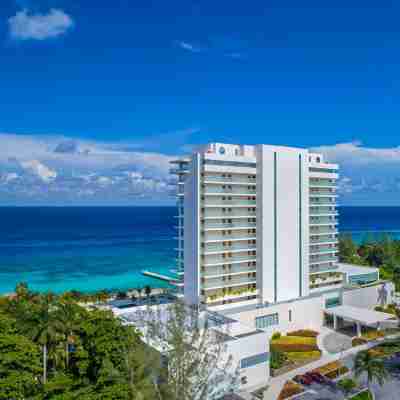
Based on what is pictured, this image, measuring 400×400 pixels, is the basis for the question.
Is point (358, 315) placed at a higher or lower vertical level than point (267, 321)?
lower

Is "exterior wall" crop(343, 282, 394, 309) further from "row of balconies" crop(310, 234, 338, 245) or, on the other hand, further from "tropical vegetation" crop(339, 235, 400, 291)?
"tropical vegetation" crop(339, 235, 400, 291)

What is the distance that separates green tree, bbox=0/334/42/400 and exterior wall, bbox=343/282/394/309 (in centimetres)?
3519

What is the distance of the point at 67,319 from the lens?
83.5ft

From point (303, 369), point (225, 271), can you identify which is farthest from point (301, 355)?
point (225, 271)

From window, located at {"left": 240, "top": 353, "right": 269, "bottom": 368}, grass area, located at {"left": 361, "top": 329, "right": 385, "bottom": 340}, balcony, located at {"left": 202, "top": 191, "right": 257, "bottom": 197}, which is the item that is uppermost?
balcony, located at {"left": 202, "top": 191, "right": 257, "bottom": 197}

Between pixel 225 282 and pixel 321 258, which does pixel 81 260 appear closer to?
pixel 225 282

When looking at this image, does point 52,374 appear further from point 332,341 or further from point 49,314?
point 332,341

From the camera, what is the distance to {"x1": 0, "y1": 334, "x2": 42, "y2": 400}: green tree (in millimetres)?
19234

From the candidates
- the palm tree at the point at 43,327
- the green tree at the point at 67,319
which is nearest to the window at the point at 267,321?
the green tree at the point at 67,319

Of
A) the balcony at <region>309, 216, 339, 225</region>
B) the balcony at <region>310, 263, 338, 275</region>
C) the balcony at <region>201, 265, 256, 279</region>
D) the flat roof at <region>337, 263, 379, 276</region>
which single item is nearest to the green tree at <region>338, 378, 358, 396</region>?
the balcony at <region>201, 265, 256, 279</region>

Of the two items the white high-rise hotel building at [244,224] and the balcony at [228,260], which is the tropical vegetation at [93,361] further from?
the white high-rise hotel building at [244,224]

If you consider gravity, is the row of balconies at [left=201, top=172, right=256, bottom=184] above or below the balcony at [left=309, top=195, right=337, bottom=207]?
above

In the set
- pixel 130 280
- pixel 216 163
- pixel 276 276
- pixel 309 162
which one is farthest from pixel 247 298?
pixel 130 280

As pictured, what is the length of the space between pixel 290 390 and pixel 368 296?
24726mm
